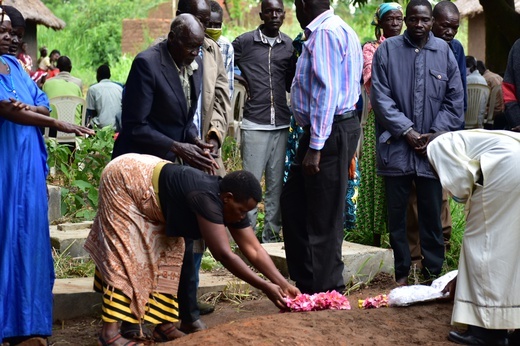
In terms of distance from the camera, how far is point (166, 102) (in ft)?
18.0

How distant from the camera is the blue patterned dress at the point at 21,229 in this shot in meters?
5.11

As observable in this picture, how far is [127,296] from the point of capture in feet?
16.3

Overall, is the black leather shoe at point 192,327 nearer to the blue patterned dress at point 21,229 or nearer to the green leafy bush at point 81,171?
the blue patterned dress at point 21,229

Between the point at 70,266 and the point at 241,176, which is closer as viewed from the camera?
the point at 241,176

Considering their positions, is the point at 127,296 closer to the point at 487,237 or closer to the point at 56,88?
the point at 487,237

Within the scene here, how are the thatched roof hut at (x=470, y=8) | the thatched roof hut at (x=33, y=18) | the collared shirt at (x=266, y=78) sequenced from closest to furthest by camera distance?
the collared shirt at (x=266, y=78)
the thatched roof hut at (x=33, y=18)
the thatched roof hut at (x=470, y=8)

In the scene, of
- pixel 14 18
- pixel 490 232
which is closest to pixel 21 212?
pixel 14 18

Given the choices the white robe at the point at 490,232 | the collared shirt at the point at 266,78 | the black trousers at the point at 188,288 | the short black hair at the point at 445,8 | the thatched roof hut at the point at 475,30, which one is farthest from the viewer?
the thatched roof hut at the point at 475,30

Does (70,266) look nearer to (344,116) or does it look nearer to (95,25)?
(344,116)

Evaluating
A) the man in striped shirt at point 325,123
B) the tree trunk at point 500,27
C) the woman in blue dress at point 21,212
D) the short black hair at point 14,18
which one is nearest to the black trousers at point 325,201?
the man in striped shirt at point 325,123

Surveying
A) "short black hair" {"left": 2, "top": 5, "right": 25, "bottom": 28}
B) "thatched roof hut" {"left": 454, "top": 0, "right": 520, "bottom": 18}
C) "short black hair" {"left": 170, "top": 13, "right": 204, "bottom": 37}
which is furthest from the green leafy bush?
"thatched roof hut" {"left": 454, "top": 0, "right": 520, "bottom": 18}

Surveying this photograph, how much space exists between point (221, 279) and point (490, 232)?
8.74ft

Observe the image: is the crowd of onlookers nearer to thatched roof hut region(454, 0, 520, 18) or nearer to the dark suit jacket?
the dark suit jacket

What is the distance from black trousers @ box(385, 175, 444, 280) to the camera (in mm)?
6438
